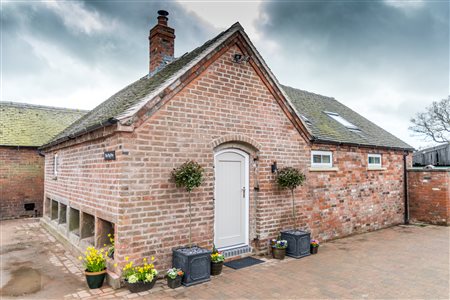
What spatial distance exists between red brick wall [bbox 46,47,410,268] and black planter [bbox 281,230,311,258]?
1.33 feet

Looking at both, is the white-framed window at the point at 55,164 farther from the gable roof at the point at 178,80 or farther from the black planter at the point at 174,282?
the black planter at the point at 174,282

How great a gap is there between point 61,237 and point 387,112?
3794cm

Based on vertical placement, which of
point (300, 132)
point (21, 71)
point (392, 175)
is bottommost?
point (392, 175)

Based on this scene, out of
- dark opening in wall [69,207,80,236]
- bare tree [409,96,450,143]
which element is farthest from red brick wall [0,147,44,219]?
bare tree [409,96,450,143]

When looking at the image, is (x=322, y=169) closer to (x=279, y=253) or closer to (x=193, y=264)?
(x=279, y=253)

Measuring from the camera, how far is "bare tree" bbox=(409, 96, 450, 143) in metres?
30.6

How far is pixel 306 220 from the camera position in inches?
372

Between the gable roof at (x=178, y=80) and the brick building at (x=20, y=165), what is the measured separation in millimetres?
4597

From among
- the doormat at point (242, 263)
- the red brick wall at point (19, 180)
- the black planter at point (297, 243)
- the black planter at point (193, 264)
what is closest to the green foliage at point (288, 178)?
the black planter at point (297, 243)

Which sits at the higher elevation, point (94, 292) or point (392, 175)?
point (392, 175)

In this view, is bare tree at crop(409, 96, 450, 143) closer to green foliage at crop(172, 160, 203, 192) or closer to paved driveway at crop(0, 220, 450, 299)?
paved driveway at crop(0, 220, 450, 299)

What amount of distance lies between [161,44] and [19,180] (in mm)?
11359

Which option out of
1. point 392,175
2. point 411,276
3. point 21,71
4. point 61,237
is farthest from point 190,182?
→ point 21,71

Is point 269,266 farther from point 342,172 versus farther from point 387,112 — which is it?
point 387,112
